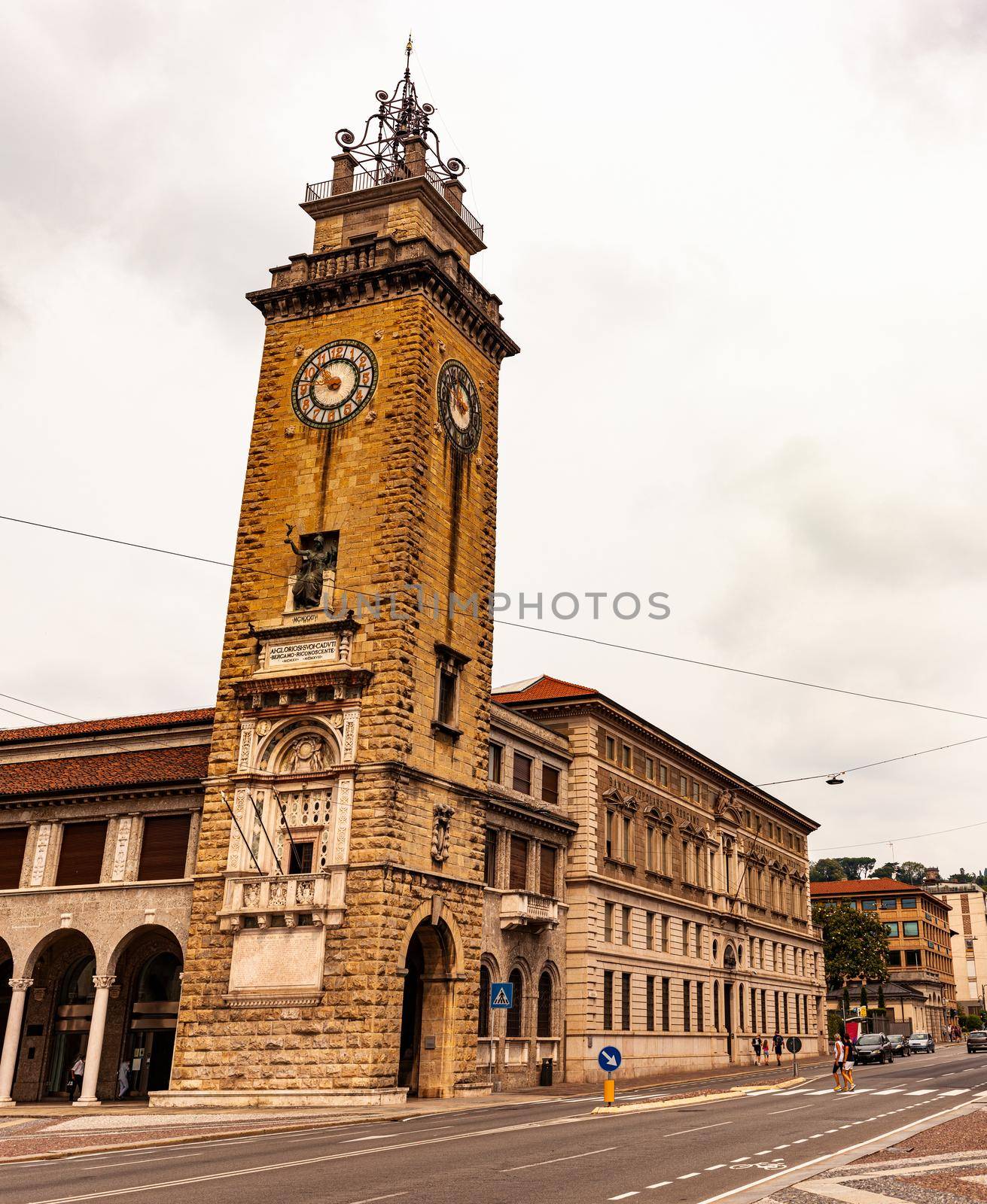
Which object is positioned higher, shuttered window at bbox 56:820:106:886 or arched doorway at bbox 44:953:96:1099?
shuttered window at bbox 56:820:106:886

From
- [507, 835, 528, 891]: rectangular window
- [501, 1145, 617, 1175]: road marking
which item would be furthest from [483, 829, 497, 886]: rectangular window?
[501, 1145, 617, 1175]: road marking

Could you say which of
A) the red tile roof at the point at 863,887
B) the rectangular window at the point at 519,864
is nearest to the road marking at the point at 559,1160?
the rectangular window at the point at 519,864

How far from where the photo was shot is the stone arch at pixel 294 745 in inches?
1459

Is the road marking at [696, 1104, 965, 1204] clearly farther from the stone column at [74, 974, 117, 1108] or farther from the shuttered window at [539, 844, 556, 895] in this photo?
the stone column at [74, 974, 117, 1108]

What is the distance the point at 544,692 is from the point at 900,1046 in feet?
126

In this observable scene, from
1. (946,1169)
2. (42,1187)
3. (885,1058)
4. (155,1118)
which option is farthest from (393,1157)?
(885,1058)

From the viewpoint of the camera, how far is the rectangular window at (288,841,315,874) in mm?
36312

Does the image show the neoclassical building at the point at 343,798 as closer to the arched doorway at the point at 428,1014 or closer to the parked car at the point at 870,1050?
the arched doorway at the point at 428,1014

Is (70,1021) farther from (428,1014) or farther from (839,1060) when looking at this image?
(839,1060)

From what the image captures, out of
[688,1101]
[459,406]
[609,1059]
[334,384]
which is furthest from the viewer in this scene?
[459,406]

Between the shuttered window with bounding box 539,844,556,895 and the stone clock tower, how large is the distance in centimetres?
878

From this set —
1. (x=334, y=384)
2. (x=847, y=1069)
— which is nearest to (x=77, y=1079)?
(x=334, y=384)

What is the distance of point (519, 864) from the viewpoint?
46469mm

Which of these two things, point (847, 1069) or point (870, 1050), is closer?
point (847, 1069)
